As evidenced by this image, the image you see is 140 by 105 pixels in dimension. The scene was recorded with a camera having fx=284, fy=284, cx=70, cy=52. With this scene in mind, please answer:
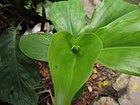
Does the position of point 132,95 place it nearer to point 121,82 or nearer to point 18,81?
point 121,82

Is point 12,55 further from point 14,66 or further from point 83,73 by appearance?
point 83,73

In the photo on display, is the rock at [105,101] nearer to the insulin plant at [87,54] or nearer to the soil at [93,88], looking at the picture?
the soil at [93,88]

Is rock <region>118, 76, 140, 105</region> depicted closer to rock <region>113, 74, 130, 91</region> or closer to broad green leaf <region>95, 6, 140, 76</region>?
rock <region>113, 74, 130, 91</region>

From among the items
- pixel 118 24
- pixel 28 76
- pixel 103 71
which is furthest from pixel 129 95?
pixel 118 24

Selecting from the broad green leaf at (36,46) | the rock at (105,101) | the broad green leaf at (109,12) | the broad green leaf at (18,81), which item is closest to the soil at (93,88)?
the rock at (105,101)

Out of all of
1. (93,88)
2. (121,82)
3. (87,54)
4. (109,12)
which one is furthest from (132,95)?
(87,54)

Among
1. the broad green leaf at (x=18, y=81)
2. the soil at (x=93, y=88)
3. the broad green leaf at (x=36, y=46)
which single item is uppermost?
the broad green leaf at (x=36, y=46)
